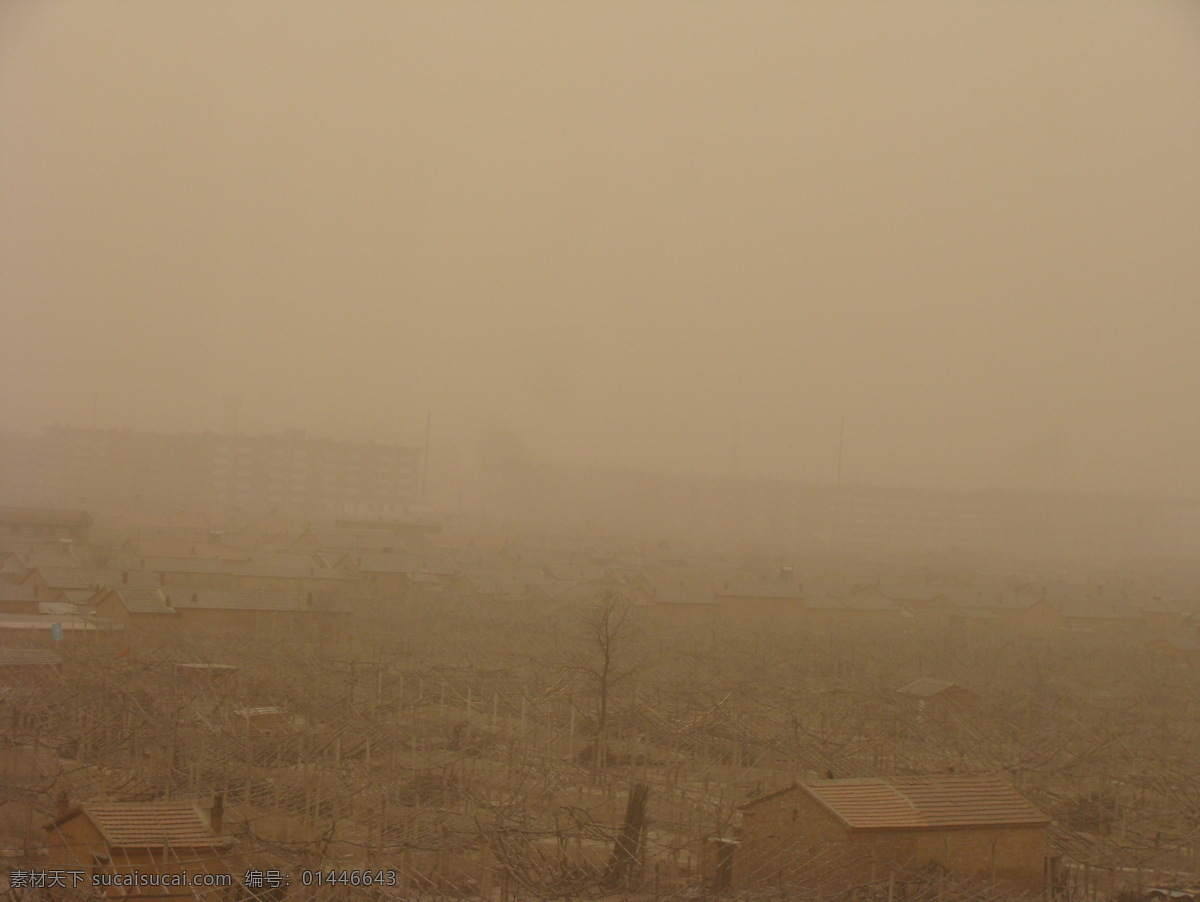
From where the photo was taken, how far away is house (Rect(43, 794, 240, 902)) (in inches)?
205

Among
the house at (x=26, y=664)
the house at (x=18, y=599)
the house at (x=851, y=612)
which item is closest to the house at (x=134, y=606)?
the house at (x=18, y=599)

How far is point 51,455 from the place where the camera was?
2042 inches

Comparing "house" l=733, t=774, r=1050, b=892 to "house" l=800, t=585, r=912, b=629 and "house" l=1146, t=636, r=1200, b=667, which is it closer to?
"house" l=1146, t=636, r=1200, b=667

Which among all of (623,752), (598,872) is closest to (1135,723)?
(623,752)

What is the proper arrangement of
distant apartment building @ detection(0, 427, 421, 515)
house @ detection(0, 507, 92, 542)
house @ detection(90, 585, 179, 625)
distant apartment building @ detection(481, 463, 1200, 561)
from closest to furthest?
house @ detection(90, 585, 179, 625)
house @ detection(0, 507, 92, 542)
distant apartment building @ detection(0, 427, 421, 515)
distant apartment building @ detection(481, 463, 1200, 561)

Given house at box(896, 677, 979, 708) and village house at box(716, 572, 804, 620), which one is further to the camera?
village house at box(716, 572, 804, 620)

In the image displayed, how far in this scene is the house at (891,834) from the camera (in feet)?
20.5

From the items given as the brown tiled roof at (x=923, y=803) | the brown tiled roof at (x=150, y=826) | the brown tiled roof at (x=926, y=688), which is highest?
the brown tiled roof at (x=923, y=803)

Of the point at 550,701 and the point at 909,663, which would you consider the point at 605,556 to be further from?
the point at 550,701

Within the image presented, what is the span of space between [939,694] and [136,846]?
832 centimetres

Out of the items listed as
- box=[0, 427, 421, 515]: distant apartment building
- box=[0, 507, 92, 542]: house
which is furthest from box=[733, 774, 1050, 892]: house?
box=[0, 427, 421, 515]: distant apartment building

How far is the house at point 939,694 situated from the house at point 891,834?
4.70 meters

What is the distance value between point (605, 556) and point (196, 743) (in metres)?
20.2

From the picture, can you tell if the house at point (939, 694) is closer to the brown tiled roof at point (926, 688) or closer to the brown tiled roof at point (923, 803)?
the brown tiled roof at point (926, 688)
